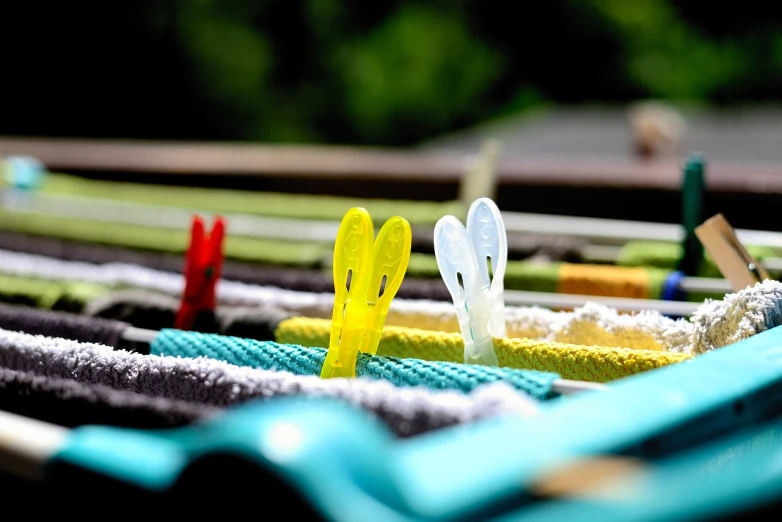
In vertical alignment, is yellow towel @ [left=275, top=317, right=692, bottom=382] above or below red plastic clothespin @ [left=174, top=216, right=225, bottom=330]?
below

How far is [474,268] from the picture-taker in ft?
1.57

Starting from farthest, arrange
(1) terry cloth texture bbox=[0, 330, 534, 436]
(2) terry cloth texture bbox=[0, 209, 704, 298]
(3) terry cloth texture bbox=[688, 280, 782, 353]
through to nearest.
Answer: (2) terry cloth texture bbox=[0, 209, 704, 298] < (3) terry cloth texture bbox=[688, 280, 782, 353] < (1) terry cloth texture bbox=[0, 330, 534, 436]

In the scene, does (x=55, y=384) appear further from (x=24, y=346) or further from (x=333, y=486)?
(x=333, y=486)

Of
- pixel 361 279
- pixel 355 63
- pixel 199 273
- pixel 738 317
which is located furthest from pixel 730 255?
pixel 355 63

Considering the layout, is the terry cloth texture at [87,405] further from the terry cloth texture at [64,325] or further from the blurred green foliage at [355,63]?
the blurred green foliage at [355,63]

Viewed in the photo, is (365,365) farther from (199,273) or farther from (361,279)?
(199,273)

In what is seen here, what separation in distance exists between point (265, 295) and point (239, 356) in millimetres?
212

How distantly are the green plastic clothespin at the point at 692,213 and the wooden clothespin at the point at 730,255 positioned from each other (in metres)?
0.16

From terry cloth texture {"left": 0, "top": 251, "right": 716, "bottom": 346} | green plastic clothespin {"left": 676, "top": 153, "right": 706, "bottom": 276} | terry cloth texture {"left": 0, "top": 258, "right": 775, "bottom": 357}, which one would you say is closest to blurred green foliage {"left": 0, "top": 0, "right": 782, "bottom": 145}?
terry cloth texture {"left": 0, "top": 251, "right": 716, "bottom": 346}

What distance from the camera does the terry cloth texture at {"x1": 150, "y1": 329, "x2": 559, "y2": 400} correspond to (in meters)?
0.40

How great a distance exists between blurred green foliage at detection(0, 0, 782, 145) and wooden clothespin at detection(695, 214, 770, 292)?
4.43 meters

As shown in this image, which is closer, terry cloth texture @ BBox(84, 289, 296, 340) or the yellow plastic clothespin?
the yellow plastic clothespin

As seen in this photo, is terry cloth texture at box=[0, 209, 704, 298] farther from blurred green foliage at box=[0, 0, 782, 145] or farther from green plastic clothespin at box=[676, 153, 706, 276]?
blurred green foliage at box=[0, 0, 782, 145]

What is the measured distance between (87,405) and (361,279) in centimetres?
16
